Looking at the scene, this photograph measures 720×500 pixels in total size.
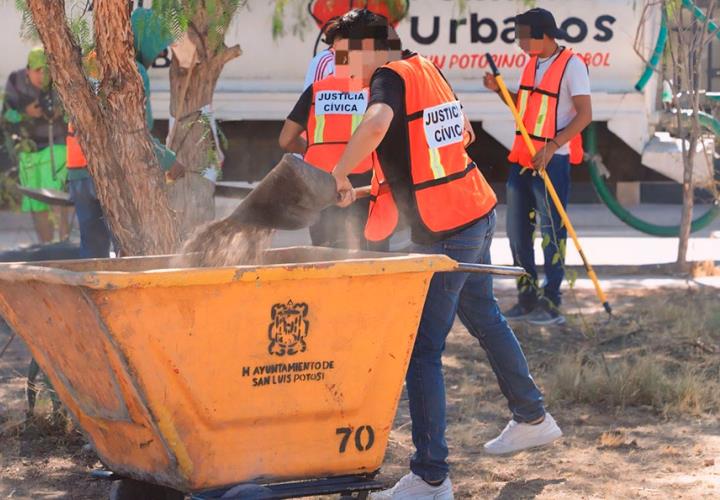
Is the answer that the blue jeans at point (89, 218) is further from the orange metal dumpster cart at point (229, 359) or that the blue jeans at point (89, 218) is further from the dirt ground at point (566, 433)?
the orange metal dumpster cart at point (229, 359)

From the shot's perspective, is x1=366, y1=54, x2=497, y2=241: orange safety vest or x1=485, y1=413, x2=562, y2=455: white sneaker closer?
x1=366, y1=54, x2=497, y2=241: orange safety vest

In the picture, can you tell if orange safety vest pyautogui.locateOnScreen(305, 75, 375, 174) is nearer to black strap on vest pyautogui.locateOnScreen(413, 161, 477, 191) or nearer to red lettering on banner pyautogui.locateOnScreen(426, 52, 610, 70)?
black strap on vest pyautogui.locateOnScreen(413, 161, 477, 191)

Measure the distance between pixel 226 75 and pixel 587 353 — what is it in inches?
234

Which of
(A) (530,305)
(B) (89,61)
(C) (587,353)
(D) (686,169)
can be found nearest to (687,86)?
(D) (686,169)

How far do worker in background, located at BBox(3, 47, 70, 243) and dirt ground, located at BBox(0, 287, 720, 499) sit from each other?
319 centimetres

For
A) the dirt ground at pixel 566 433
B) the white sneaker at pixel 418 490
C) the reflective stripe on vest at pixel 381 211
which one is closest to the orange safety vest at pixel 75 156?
the dirt ground at pixel 566 433

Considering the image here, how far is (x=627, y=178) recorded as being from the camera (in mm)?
13812

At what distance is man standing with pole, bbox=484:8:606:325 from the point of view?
7847 mm

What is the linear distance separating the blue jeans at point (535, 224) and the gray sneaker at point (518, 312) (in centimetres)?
2

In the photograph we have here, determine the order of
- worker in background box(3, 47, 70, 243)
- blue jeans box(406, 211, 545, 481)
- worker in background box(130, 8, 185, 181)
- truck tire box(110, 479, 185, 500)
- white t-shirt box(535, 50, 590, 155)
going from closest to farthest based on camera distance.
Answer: truck tire box(110, 479, 185, 500) < blue jeans box(406, 211, 545, 481) < worker in background box(130, 8, 185, 181) < white t-shirt box(535, 50, 590, 155) < worker in background box(3, 47, 70, 243)

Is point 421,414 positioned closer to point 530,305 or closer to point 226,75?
point 530,305

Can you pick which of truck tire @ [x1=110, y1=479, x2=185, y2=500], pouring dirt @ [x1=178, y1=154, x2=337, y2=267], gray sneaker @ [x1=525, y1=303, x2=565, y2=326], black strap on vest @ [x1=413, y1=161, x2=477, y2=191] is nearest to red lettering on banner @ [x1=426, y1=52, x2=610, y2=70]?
gray sneaker @ [x1=525, y1=303, x2=565, y2=326]

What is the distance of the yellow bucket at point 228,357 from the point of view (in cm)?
400

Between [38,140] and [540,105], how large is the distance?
5.45m
